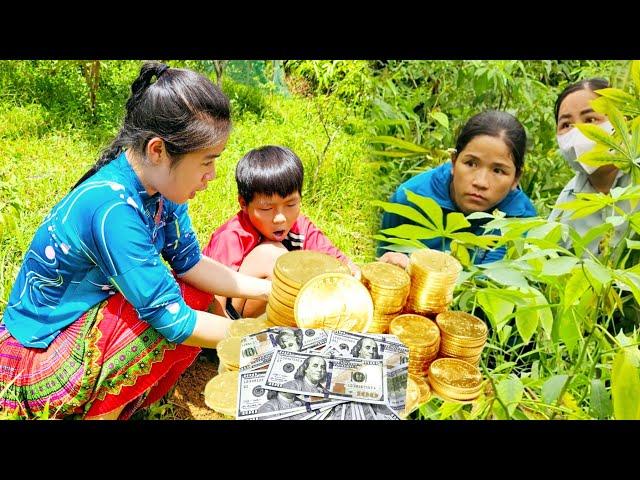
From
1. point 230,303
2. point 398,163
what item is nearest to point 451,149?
point 398,163

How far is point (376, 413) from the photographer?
0.96 meters

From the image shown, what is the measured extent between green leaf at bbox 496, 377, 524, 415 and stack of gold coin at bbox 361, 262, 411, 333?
225 mm

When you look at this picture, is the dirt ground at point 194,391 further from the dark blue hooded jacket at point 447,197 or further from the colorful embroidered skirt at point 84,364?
the dark blue hooded jacket at point 447,197

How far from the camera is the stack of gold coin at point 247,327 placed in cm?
109

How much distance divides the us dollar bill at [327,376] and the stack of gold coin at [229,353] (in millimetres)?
98

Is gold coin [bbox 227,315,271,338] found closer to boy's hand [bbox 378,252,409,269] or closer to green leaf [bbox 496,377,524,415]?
boy's hand [bbox 378,252,409,269]

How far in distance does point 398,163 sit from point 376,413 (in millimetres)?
967

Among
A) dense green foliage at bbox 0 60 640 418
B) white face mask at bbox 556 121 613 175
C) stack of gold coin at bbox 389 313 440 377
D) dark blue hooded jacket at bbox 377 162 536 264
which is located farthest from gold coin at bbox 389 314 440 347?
white face mask at bbox 556 121 613 175

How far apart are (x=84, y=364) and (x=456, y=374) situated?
735 millimetres

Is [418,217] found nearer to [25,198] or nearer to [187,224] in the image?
[187,224]

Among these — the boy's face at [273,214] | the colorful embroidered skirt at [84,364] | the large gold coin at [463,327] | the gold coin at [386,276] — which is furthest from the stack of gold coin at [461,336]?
the colorful embroidered skirt at [84,364]

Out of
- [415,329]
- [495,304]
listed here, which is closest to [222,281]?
[415,329]

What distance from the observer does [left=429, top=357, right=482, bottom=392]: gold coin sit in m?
1.05

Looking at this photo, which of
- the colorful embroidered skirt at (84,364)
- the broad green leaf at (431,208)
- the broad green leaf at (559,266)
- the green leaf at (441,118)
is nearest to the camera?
the broad green leaf at (559,266)
